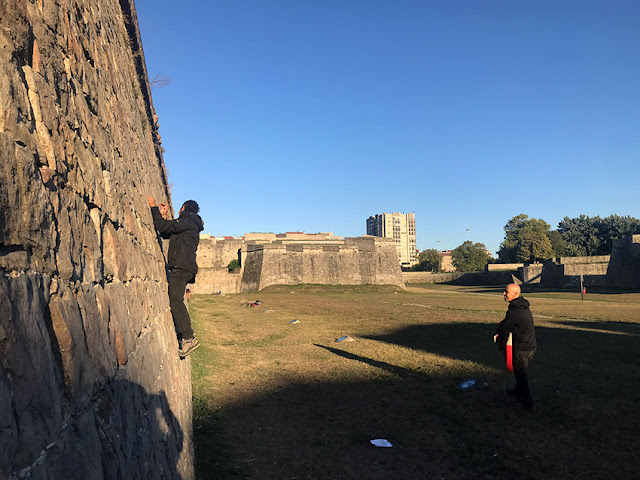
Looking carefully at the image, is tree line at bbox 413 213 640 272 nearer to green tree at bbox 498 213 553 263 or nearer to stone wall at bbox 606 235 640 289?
green tree at bbox 498 213 553 263

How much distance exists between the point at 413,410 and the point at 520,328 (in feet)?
6.17

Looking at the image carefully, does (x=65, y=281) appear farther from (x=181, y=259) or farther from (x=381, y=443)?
(x=381, y=443)

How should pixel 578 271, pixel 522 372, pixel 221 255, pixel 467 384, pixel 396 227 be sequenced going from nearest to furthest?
pixel 522 372, pixel 467 384, pixel 578 271, pixel 221 255, pixel 396 227

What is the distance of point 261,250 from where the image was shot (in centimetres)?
4053

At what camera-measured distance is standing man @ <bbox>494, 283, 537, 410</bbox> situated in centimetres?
598

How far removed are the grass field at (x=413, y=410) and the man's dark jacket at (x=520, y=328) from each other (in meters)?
0.84

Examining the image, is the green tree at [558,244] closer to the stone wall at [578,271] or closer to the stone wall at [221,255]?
the stone wall at [578,271]

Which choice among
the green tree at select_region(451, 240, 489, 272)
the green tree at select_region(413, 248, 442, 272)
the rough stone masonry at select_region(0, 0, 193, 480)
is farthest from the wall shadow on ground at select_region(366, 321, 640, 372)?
the green tree at select_region(451, 240, 489, 272)

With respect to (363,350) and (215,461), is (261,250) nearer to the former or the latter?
(363,350)

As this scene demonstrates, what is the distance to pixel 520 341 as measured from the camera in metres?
6.11

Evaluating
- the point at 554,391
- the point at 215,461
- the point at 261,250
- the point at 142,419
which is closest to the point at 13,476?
the point at 142,419

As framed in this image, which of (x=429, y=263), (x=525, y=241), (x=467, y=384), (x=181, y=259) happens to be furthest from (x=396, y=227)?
(x=181, y=259)

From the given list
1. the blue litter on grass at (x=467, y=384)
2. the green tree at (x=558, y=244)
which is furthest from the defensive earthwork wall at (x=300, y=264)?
the green tree at (x=558, y=244)

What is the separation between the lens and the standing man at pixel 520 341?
598 centimetres
